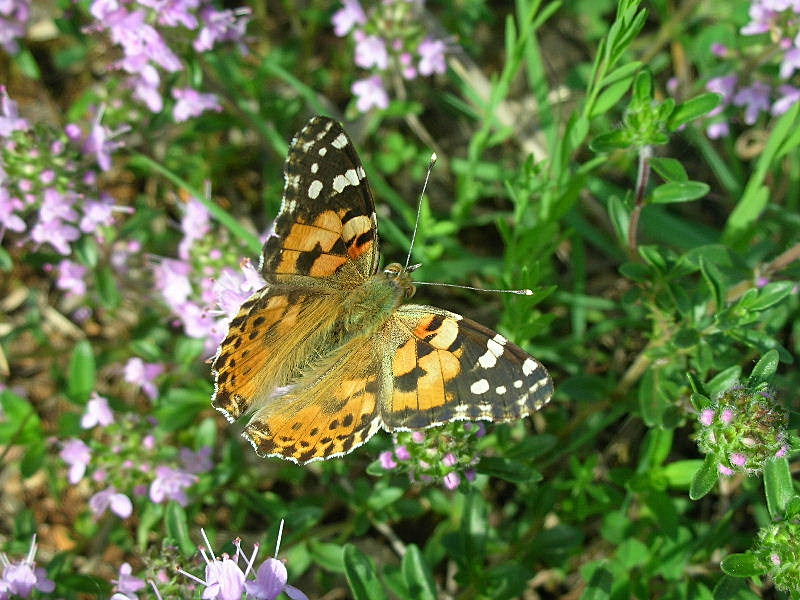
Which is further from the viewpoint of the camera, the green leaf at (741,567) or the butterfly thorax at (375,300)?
the butterfly thorax at (375,300)

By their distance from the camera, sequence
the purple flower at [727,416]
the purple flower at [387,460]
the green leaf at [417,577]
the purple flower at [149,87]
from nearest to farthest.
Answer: the purple flower at [727,416] < the purple flower at [387,460] < the green leaf at [417,577] < the purple flower at [149,87]

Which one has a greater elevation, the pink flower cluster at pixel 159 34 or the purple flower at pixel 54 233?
the pink flower cluster at pixel 159 34

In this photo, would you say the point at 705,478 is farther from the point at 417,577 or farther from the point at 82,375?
the point at 82,375

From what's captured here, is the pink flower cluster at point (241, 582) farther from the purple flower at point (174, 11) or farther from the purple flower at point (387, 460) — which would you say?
the purple flower at point (174, 11)

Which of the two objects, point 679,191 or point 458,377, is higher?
point 679,191

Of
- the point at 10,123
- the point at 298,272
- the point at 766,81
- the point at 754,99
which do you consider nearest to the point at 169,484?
the point at 298,272

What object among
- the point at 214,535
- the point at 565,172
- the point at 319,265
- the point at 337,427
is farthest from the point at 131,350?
the point at 565,172

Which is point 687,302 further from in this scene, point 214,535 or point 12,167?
point 12,167

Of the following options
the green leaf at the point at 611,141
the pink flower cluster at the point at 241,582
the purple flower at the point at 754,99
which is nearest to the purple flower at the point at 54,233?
the pink flower cluster at the point at 241,582
